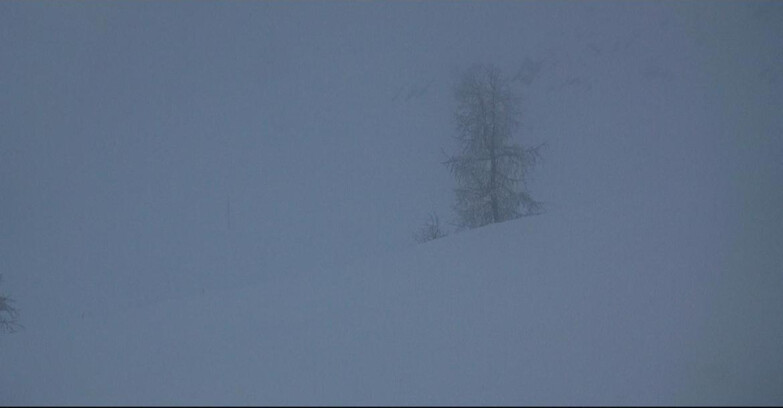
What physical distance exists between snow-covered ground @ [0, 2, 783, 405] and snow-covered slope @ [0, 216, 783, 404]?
0.16 feet

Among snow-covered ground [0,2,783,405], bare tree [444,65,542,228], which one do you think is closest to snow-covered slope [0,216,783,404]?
snow-covered ground [0,2,783,405]

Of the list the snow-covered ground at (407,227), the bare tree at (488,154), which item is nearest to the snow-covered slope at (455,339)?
the snow-covered ground at (407,227)

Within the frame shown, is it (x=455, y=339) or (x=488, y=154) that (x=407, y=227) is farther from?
(x=455, y=339)

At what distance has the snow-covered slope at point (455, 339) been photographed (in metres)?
6.64

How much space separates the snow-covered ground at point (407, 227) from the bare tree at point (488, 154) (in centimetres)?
270

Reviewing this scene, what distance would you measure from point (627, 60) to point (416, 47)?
36.9m

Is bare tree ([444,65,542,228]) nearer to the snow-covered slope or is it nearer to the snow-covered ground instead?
the snow-covered ground

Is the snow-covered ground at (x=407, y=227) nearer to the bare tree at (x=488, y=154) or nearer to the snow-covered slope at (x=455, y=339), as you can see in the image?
the snow-covered slope at (x=455, y=339)

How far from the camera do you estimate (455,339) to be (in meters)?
7.76

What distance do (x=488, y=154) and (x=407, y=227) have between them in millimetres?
16779

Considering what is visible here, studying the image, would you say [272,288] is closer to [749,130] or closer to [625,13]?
[749,130]

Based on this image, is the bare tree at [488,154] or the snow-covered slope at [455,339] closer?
the snow-covered slope at [455,339]

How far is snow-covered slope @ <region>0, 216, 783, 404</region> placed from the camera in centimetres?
664

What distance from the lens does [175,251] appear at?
3406cm
